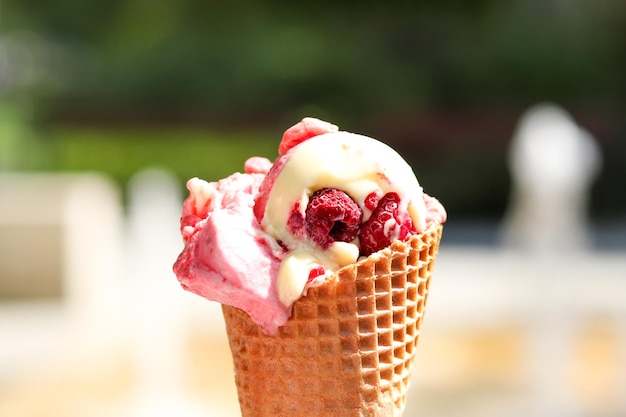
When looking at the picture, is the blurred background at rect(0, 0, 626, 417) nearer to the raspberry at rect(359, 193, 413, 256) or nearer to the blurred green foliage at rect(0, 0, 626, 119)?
the blurred green foliage at rect(0, 0, 626, 119)

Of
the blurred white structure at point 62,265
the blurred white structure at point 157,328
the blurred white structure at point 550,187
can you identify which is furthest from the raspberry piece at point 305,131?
the blurred white structure at point 62,265

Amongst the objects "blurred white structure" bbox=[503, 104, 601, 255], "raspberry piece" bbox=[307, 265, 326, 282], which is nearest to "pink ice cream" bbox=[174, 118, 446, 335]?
"raspberry piece" bbox=[307, 265, 326, 282]

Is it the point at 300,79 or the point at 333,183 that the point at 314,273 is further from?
the point at 300,79

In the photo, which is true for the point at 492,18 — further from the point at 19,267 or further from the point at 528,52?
the point at 19,267

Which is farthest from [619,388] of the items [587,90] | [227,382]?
[587,90]

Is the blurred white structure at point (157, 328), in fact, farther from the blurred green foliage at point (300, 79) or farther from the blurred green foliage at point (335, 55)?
the blurred green foliage at point (335, 55)

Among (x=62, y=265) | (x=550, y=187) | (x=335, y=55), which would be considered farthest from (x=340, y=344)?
(x=335, y=55)

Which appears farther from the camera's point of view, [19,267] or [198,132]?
[198,132]
